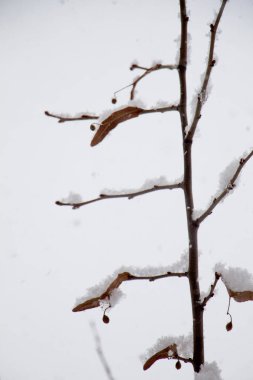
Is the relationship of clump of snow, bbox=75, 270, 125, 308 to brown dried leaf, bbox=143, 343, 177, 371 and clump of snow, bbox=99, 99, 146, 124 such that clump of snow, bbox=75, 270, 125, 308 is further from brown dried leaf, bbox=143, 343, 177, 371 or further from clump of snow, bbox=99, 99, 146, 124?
clump of snow, bbox=99, 99, 146, 124

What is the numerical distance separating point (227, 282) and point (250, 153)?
0.40m

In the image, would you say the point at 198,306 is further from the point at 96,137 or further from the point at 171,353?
the point at 96,137

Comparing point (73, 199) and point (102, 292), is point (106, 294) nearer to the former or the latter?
point (102, 292)

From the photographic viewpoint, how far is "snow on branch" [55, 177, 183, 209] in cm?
96

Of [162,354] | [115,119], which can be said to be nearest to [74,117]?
[115,119]

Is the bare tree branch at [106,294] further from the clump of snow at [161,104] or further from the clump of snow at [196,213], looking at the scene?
the clump of snow at [161,104]

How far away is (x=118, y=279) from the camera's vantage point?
0.96m

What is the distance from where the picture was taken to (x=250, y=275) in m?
1.00

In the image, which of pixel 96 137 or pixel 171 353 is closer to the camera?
pixel 96 137

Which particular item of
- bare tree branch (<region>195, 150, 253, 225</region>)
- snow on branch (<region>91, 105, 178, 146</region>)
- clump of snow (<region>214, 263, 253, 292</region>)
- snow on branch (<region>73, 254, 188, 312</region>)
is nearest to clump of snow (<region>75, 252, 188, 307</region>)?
snow on branch (<region>73, 254, 188, 312</region>)

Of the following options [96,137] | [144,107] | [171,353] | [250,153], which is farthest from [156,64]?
[171,353]

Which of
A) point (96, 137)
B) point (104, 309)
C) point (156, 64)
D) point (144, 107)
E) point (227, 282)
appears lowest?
point (104, 309)

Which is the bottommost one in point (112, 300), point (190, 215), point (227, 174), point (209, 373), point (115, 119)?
point (209, 373)

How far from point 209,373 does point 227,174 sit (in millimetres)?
639
